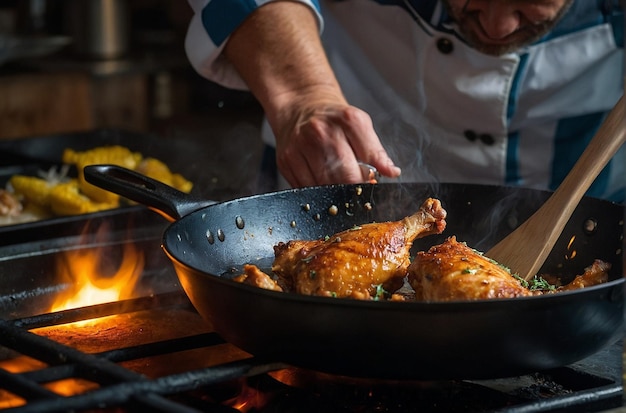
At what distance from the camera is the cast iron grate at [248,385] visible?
1.06 m

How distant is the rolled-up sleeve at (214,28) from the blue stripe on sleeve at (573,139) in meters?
0.72

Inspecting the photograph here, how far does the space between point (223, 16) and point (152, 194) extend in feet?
2.22

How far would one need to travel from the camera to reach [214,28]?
6.82 feet

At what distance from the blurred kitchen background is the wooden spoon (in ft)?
8.56

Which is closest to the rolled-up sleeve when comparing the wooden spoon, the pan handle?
the pan handle

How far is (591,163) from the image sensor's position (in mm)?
1517

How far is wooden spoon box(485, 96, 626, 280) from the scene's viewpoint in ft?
4.93

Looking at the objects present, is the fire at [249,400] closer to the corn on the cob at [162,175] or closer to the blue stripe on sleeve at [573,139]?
the corn on the cob at [162,175]

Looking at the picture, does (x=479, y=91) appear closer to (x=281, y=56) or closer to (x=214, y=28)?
(x=281, y=56)

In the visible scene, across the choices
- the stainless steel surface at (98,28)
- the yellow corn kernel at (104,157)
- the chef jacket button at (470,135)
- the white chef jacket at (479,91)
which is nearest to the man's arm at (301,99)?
the white chef jacket at (479,91)

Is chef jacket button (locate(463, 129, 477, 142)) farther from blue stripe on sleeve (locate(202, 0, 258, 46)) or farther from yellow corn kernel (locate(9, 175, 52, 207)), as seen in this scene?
yellow corn kernel (locate(9, 175, 52, 207))

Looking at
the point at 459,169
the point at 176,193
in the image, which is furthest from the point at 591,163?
the point at 459,169

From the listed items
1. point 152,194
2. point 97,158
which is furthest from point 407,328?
point 97,158

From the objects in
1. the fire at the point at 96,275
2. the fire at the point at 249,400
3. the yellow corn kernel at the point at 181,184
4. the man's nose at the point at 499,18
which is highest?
the man's nose at the point at 499,18
